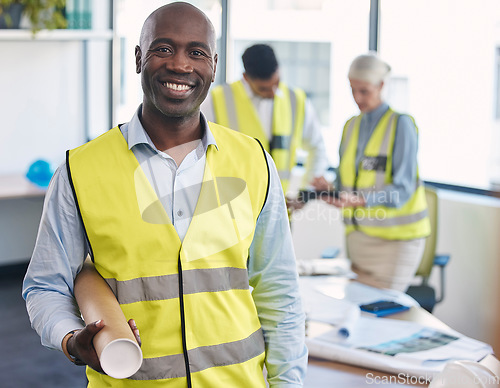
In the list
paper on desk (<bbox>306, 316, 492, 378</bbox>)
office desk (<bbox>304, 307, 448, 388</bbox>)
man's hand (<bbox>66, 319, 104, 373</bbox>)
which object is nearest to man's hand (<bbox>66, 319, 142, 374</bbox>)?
man's hand (<bbox>66, 319, 104, 373</bbox>)

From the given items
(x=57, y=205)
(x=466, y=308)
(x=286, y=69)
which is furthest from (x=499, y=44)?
(x=57, y=205)

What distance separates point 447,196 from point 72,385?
2249 millimetres

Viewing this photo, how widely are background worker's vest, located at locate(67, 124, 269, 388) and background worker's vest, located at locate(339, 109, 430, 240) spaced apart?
1.55 metres

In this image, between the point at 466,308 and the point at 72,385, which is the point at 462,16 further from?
the point at 72,385

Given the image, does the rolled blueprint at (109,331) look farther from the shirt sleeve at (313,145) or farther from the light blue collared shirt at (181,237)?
the shirt sleeve at (313,145)

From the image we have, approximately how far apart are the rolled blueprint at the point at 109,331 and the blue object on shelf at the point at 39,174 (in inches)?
136

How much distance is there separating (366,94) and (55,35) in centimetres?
267

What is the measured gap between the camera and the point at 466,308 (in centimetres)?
340

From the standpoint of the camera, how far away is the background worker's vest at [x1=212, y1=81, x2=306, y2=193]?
287 cm

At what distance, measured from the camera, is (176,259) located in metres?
1.06

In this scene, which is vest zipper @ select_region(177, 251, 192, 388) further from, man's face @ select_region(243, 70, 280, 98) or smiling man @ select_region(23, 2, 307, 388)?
man's face @ select_region(243, 70, 280, 98)

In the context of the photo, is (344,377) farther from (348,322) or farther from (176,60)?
(176,60)

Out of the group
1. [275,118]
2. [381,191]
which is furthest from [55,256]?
[275,118]

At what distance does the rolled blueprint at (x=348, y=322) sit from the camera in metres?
1.77
